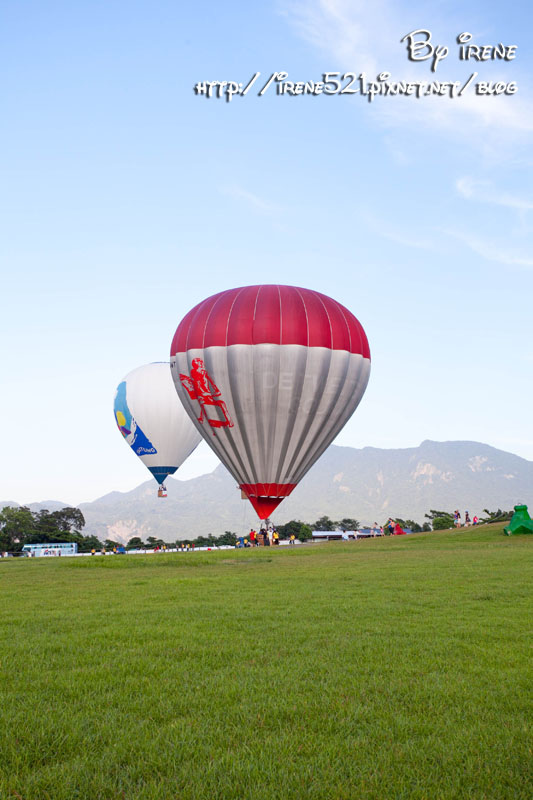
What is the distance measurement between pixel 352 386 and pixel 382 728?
35.9 meters

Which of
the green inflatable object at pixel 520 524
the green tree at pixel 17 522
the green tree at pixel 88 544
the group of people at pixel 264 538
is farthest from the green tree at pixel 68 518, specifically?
the green inflatable object at pixel 520 524

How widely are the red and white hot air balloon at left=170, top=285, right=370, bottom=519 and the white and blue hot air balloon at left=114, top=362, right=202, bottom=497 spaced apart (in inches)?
965

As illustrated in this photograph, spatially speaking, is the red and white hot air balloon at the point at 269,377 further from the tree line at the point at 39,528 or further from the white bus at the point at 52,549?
the tree line at the point at 39,528

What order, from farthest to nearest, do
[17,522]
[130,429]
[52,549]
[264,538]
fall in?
[17,522]
[130,429]
[52,549]
[264,538]

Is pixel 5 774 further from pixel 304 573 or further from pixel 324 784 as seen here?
pixel 304 573

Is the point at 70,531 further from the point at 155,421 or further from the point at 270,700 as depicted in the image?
the point at 270,700

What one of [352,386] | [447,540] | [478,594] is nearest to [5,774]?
[478,594]

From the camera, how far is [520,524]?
34.8 meters

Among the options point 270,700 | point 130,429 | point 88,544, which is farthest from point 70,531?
point 270,700

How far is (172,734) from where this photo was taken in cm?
506

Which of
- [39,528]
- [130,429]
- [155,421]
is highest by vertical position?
[155,421]

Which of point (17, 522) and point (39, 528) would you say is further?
point (39, 528)

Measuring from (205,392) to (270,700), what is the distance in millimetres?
34524

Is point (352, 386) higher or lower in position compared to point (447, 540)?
higher
